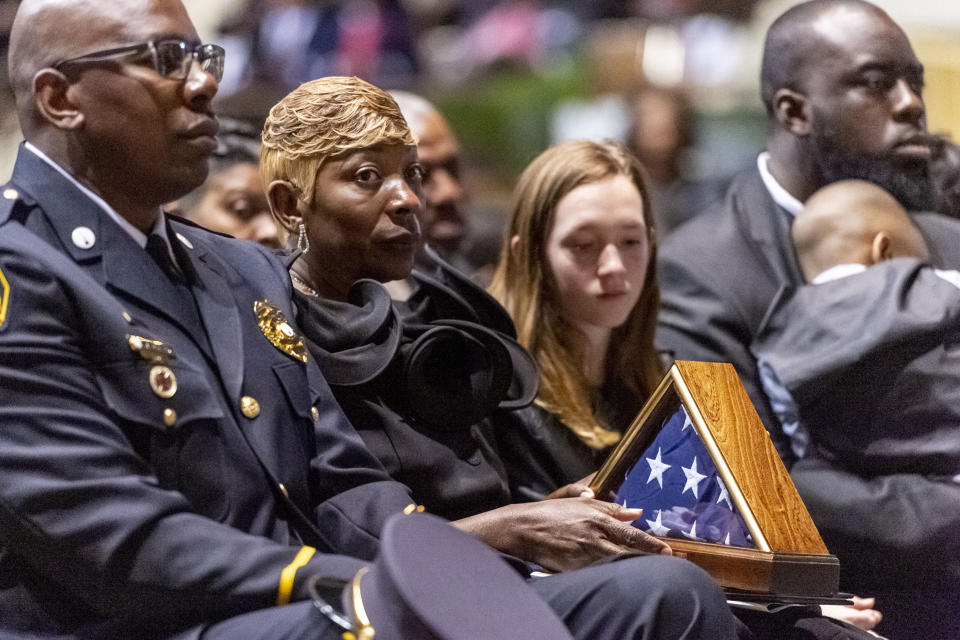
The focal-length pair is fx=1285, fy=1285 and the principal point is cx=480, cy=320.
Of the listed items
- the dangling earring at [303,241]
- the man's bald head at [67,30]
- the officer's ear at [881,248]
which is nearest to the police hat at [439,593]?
the dangling earring at [303,241]

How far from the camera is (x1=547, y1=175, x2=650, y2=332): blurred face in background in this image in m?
2.81

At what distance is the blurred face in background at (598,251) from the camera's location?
2809 mm

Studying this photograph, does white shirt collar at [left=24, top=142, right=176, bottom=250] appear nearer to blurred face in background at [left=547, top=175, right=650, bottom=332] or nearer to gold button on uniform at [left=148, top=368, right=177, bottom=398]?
gold button on uniform at [left=148, top=368, right=177, bottom=398]

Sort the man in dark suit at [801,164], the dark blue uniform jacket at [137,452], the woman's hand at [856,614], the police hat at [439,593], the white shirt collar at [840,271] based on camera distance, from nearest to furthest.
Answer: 1. the police hat at [439,593]
2. the dark blue uniform jacket at [137,452]
3. the woman's hand at [856,614]
4. the white shirt collar at [840,271]
5. the man in dark suit at [801,164]

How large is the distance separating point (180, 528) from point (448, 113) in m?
6.22

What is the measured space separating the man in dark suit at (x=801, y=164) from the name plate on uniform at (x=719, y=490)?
76 cm

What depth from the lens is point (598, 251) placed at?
2830mm

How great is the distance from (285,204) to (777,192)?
1.55 metres

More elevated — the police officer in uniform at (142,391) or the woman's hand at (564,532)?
the police officer in uniform at (142,391)

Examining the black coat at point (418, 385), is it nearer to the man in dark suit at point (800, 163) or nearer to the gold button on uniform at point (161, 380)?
the gold button on uniform at point (161, 380)

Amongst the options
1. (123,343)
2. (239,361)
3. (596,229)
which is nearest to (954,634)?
(596,229)

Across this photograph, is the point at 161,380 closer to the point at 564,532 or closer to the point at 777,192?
the point at 564,532

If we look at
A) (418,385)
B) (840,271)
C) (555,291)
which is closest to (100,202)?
(418,385)

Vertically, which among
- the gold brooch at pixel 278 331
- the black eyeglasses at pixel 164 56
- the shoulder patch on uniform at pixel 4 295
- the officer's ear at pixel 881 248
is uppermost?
the black eyeglasses at pixel 164 56
